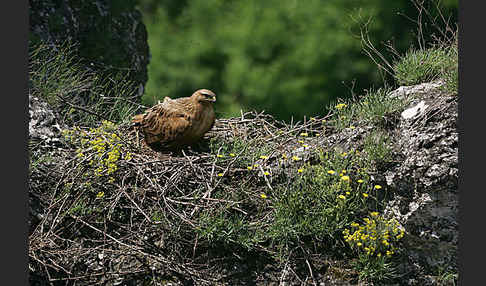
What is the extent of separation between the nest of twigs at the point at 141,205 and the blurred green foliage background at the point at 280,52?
2546mm

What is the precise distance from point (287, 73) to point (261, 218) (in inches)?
138

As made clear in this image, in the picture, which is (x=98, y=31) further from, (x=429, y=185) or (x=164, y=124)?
(x=429, y=185)

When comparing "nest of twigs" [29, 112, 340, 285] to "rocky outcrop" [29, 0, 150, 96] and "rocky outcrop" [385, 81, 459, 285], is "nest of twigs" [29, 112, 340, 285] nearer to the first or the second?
"rocky outcrop" [385, 81, 459, 285]

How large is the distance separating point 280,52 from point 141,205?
12.5 feet

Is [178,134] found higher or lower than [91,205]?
higher

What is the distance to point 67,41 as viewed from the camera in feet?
16.2

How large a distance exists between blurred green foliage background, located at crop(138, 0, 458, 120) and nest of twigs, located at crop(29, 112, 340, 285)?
255 centimetres

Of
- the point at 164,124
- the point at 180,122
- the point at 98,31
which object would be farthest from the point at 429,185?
the point at 98,31

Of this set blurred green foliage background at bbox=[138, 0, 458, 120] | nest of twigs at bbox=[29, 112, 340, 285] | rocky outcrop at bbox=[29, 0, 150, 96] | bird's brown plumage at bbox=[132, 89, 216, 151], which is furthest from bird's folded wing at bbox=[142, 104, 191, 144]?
blurred green foliage background at bbox=[138, 0, 458, 120]

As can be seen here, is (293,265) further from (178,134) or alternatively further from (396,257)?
(178,134)

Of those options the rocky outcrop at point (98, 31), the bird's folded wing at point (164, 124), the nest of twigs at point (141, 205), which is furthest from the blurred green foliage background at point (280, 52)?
the nest of twigs at point (141, 205)

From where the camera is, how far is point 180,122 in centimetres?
379

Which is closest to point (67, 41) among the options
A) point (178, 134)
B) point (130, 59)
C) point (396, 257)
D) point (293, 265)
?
point (130, 59)

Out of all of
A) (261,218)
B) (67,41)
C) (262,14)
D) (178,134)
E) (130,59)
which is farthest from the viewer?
(262,14)
